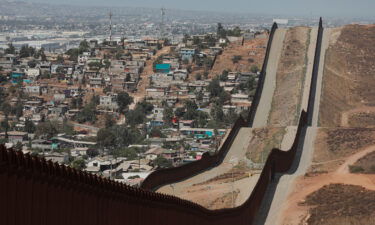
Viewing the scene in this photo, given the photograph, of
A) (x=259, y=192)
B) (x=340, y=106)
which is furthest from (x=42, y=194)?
(x=340, y=106)

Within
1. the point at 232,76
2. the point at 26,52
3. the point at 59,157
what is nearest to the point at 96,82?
the point at 232,76

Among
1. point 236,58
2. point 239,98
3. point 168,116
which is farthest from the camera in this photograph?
point 236,58

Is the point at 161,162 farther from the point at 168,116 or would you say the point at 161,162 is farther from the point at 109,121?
the point at 168,116

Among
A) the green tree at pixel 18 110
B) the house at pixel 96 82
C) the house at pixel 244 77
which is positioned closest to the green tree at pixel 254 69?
the house at pixel 244 77

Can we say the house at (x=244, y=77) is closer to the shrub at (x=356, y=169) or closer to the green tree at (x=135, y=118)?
the green tree at (x=135, y=118)

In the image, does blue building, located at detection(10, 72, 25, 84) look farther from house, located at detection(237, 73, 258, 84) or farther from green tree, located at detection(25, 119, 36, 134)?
house, located at detection(237, 73, 258, 84)

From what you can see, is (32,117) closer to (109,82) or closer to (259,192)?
(109,82)

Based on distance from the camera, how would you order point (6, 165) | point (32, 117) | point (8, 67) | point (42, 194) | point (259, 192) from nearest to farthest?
point (6, 165) < point (42, 194) < point (259, 192) < point (32, 117) < point (8, 67)

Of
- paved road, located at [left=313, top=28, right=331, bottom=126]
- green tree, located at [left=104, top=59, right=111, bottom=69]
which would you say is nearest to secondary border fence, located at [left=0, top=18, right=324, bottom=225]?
paved road, located at [left=313, top=28, right=331, bottom=126]
